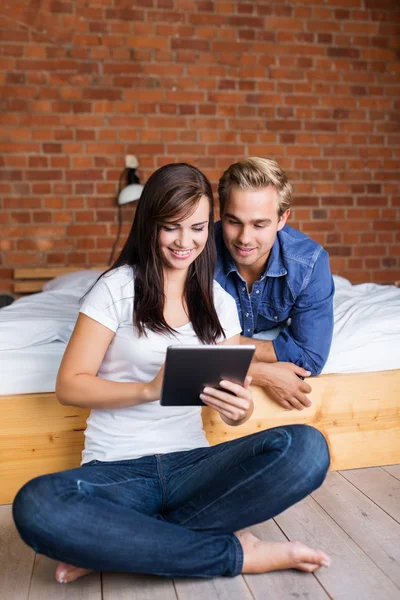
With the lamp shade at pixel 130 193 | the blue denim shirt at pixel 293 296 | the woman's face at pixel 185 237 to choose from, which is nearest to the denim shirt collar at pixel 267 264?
the blue denim shirt at pixel 293 296

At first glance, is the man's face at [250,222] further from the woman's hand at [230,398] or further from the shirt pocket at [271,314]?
the woman's hand at [230,398]

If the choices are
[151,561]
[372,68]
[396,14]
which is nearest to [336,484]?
[151,561]

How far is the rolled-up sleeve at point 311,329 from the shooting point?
6.15 feet

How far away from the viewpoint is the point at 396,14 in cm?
404

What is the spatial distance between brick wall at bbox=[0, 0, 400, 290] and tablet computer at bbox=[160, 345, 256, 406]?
255cm

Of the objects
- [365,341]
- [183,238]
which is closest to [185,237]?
[183,238]

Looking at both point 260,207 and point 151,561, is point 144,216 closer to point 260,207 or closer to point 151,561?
point 260,207

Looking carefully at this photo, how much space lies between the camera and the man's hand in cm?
183

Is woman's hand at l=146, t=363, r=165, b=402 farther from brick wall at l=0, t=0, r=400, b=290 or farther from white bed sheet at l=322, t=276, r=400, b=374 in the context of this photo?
brick wall at l=0, t=0, r=400, b=290

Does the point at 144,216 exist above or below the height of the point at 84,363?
above

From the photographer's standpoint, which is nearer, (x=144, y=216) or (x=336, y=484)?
(x=144, y=216)

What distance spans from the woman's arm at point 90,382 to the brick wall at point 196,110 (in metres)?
2.41

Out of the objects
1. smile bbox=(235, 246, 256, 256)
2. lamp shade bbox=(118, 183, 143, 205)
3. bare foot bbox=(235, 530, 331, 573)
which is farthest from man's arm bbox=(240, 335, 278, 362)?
lamp shade bbox=(118, 183, 143, 205)

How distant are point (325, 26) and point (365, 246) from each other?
1.40m
